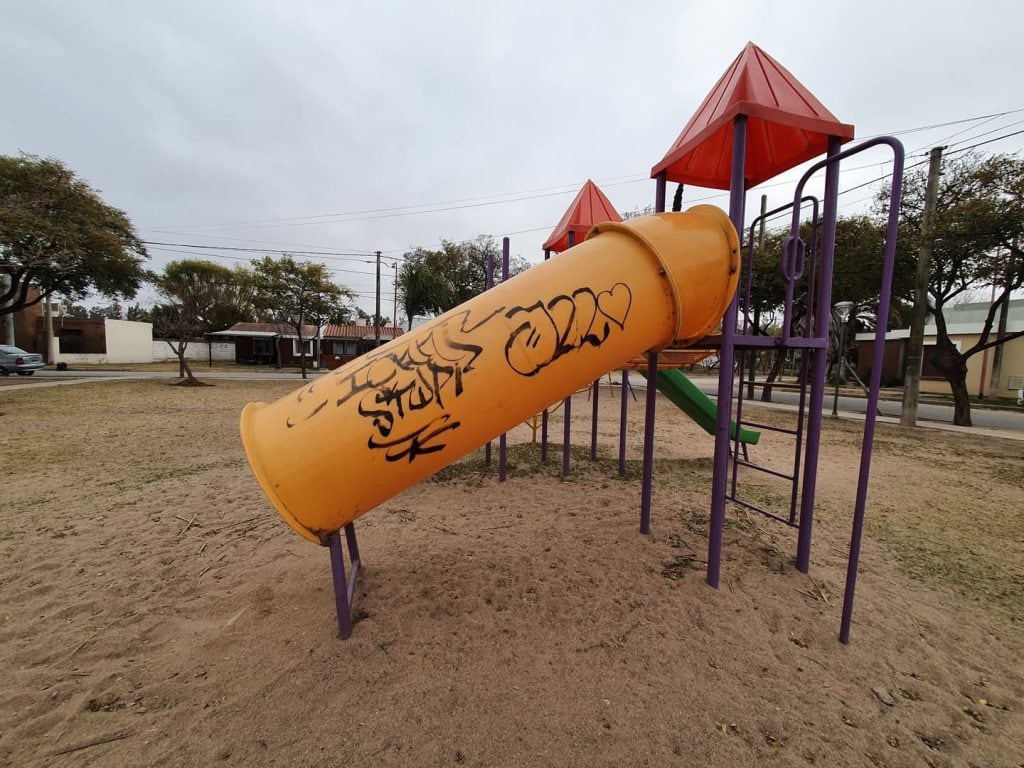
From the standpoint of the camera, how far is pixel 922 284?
9.83m

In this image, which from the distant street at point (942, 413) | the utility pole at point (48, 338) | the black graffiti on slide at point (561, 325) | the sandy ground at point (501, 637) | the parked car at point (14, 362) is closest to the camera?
the sandy ground at point (501, 637)

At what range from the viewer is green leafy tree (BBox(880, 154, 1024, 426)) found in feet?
28.4

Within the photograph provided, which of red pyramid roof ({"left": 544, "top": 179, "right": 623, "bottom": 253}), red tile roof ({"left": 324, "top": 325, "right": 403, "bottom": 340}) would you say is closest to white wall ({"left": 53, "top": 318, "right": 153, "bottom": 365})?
red tile roof ({"left": 324, "top": 325, "right": 403, "bottom": 340})

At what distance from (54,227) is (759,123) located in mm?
19068

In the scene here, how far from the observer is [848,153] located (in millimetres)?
2609

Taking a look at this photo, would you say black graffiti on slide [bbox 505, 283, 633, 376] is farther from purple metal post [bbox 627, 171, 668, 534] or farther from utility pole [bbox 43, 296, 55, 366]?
utility pole [bbox 43, 296, 55, 366]

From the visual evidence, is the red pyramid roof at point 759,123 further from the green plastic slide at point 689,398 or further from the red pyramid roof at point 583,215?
the green plastic slide at point 689,398

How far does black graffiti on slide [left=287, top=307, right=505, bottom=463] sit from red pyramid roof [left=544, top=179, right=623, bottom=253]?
4.22 m

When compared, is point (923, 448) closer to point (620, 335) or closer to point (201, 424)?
point (620, 335)

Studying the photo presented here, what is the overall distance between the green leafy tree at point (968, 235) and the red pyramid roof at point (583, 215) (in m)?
8.50

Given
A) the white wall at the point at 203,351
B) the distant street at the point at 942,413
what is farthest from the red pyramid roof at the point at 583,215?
the white wall at the point at 203,351

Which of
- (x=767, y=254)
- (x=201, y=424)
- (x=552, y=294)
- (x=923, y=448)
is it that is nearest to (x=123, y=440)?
(x=201, y=424)

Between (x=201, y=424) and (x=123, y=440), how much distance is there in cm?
166

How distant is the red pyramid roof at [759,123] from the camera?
262 cm
